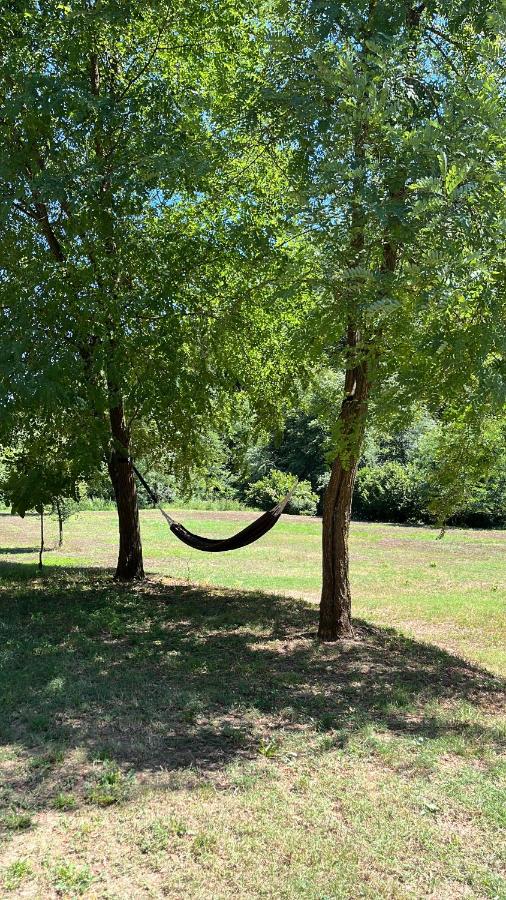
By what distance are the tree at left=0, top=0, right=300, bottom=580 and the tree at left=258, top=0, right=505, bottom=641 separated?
106cm

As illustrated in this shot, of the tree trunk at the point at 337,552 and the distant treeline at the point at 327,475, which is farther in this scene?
the distant treeline at the point at 327,475

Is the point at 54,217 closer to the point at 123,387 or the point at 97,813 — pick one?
the point at 123,387

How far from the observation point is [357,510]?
89.1 ft

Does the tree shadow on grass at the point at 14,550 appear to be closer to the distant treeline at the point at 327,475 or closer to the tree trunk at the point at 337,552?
the distant treeline at the point at 327,475

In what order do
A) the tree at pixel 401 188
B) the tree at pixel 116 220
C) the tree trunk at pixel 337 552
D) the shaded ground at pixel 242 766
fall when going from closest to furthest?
the shaded ground at pixel 242 766
the tree at pixel 401 188
the tree at pixel 116 220
the tree trunk at pixel 337 552

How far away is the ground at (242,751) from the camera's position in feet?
8.95

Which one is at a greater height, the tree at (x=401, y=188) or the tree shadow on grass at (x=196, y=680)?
the tree at (x=401, y=188)

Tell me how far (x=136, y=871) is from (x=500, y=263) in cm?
381

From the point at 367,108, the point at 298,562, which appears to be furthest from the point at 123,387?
the point at 298,562

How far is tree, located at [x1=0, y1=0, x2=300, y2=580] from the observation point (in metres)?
5.92

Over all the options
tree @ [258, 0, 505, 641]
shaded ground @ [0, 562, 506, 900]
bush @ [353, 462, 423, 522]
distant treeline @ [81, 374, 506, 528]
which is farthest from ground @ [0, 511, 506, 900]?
bush @ [353, 462, 423, 522]

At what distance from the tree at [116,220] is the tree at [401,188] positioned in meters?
1.06

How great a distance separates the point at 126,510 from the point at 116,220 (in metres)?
3.96

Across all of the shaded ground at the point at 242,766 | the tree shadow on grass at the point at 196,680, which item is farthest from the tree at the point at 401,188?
the shaded ground at the point at 242,766
